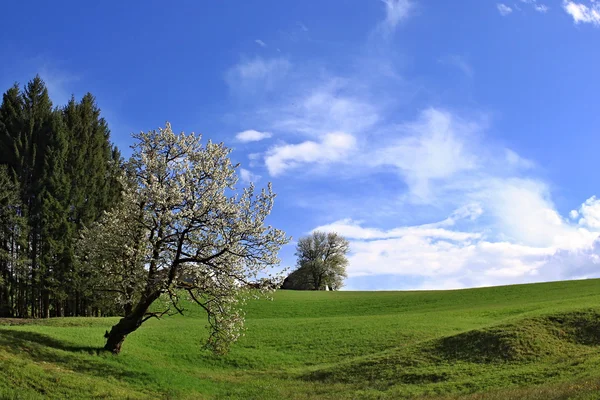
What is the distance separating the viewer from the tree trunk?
94.8 ft

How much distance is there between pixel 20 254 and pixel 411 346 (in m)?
39.8

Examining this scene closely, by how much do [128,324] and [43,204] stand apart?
96.4 ft

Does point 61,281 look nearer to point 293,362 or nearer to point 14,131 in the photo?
point 14,131

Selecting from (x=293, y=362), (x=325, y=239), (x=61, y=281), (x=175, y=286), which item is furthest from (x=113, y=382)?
(x=325, y=239)

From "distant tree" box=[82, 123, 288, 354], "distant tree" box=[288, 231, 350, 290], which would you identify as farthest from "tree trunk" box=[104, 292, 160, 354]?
"distant tree" box=[288, 231, 350, 290]

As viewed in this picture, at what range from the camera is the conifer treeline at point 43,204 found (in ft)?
170

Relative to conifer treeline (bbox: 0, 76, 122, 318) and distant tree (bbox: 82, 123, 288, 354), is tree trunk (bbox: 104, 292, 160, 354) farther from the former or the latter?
conifer treeline (bbox: 0, 76, 122, 318)

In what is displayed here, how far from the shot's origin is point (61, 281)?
5372cm

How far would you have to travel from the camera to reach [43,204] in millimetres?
53188

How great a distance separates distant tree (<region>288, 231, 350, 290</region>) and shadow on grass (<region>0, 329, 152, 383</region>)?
8217 cm

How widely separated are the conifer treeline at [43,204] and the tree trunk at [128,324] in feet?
67.1

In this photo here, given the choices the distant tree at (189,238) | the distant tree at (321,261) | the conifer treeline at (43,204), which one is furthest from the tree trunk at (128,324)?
the distant tree at (321,261)

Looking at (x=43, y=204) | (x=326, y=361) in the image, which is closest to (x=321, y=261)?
(x=43, y=204)

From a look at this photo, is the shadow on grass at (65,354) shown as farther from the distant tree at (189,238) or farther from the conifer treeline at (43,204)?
the conifer treeline at (43,204)
